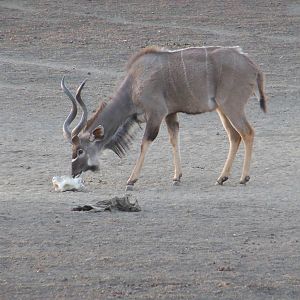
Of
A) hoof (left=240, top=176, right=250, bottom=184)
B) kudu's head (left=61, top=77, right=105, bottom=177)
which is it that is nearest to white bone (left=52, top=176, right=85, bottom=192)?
kudu's head (left=61, top=77, right=105, bottom=177)

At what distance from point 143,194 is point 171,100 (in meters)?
1.44

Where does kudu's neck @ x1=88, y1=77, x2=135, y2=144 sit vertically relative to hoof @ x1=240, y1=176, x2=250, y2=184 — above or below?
above

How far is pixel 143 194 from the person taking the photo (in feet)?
35.3

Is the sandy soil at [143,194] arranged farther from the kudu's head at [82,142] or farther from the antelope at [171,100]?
the antelope at [171,100]

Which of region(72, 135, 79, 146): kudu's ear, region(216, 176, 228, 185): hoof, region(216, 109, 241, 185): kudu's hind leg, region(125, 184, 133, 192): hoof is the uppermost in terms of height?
region(72, 135, 79, 146): kudu's ear

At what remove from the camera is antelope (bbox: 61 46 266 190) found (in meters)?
11.6

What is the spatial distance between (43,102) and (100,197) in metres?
6.35

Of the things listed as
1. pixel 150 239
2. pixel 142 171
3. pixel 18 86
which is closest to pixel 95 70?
pixel 18 86

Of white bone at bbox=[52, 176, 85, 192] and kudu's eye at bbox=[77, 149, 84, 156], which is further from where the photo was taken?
kudu's eye at bbox=[77, 149, 84, 156]

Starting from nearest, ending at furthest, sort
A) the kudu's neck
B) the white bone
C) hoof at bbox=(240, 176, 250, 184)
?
the white bone → hoof at bbox=(240, 176, 250, 184) → the kudu's neck

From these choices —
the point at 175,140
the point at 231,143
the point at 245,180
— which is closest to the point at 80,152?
the point at 175,140

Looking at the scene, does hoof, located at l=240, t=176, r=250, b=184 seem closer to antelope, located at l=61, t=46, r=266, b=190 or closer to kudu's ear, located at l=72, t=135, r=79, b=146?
antelope, located at l=61, t=46, r=266, b=190

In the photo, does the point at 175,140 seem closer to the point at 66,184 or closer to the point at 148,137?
the point at 148,137

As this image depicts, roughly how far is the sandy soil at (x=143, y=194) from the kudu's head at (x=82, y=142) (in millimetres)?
257
